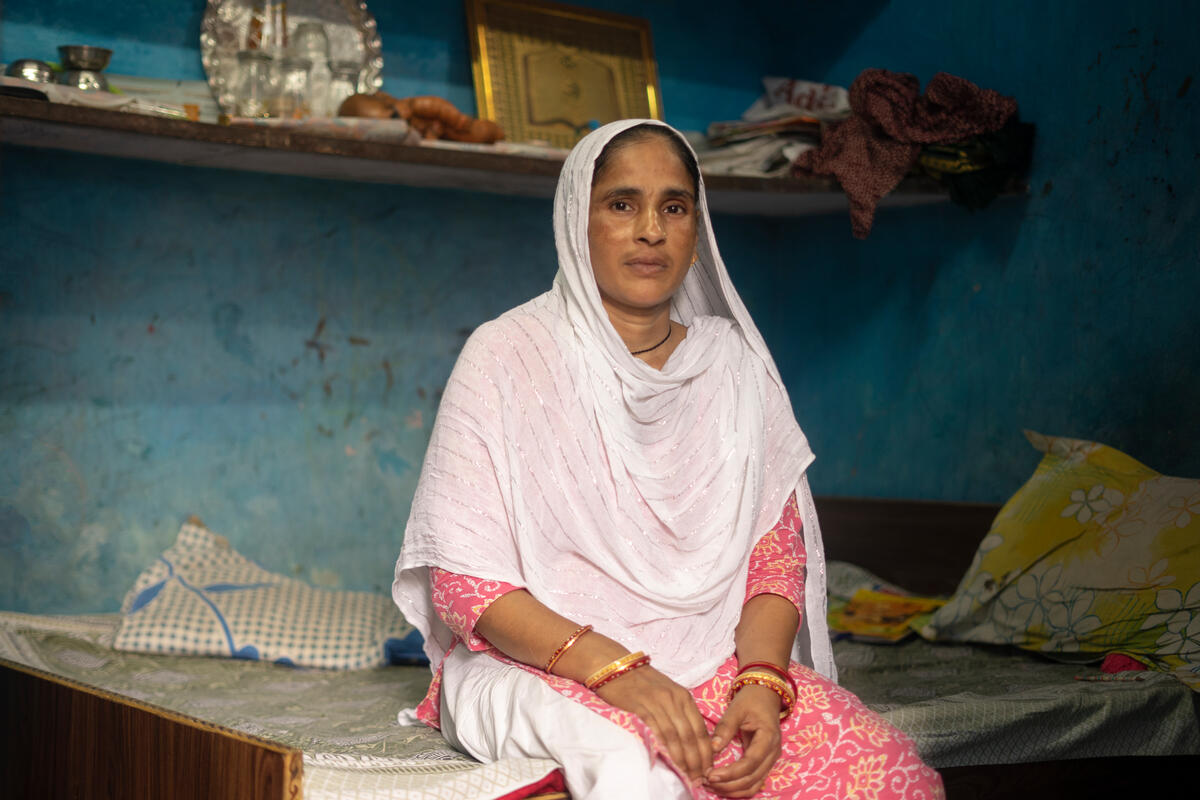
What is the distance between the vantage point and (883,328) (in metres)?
3.61

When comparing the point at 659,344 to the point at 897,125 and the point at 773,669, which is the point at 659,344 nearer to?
the point at 773,669

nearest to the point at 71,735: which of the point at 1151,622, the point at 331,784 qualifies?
the point at 331,784

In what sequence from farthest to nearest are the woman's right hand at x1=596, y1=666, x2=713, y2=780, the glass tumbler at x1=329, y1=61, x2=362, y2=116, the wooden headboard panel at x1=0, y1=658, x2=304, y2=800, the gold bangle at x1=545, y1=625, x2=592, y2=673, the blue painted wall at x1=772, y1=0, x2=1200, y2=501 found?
the glass tumbler at x1=329, y1=61, x2=362, y2=116 < the blue painted wall at x1=772, y1=0, x2=1200, y2=501 < the gold bangle at x1=545, y1=625, x2=592, y2=673 < the woman's right hand at x1=596, y1=666, x2=713, y2=780 < the wooden headboard panel at x1=0, y1=658, x2=304, y2=800

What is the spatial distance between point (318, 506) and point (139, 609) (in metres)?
0.67

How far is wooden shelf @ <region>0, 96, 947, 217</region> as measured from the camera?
2420 millimetres

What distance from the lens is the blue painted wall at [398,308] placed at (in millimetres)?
2846

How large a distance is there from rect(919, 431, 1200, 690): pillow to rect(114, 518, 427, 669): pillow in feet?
4.43

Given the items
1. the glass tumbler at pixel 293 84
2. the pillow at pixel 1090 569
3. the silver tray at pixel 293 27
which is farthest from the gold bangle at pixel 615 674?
the silver tray at pixel 293 27

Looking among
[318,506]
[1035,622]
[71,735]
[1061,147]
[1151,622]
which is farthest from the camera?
[318,506]

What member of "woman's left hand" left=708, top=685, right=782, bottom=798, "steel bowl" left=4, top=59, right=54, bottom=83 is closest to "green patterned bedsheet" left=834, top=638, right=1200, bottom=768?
"woman's left hand" left=708, top=685, right=782, bottom=798

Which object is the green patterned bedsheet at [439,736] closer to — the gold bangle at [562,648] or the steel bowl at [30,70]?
the gold bangle at [562,648]

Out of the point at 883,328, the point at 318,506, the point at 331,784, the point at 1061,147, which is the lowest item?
the point at 331,784

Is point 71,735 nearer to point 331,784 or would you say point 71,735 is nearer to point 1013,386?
point 331,784

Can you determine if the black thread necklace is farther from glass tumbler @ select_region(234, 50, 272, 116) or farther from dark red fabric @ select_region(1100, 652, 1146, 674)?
glass tumbler @ select_region(234, 50, 272, 116)
